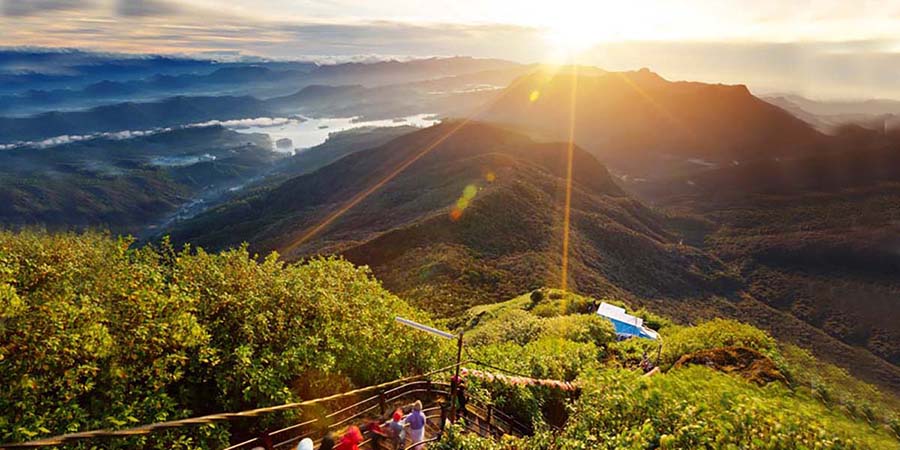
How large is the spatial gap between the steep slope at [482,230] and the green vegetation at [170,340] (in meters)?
31.1

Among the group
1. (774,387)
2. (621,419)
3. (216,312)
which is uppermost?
(216,312)

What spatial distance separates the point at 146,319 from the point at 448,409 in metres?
7.65

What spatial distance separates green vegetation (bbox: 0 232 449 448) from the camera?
711 cm

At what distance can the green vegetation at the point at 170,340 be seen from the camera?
7113mm

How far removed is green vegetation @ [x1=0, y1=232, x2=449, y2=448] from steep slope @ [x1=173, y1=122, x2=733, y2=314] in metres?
31.1

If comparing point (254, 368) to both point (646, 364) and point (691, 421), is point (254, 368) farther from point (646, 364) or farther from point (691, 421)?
point (646, 364)

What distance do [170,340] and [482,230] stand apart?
54.5m

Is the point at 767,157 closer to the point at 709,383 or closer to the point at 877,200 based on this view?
the point at 877,200

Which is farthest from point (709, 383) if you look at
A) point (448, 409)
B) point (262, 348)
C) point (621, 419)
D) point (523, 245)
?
point (523, 245)

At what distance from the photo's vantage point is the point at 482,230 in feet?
204

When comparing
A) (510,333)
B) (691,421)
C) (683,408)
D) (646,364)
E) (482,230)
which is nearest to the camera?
(691,421)

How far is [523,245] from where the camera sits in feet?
201

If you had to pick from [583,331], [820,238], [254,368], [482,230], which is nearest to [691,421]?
[254,368]

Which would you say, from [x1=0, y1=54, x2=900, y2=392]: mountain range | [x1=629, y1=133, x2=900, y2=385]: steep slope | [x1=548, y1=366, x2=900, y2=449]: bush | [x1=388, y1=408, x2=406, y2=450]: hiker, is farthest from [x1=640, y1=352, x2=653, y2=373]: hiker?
[x1=629, y1=133, x2=900, y2=385]: steep slope
